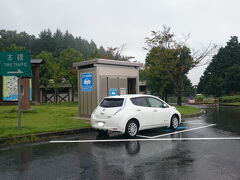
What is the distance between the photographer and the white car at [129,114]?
30.0 ft

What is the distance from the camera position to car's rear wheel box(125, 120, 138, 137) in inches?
364

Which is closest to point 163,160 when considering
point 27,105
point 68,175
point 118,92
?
point 68,175

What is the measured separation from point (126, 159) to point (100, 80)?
6.89 m

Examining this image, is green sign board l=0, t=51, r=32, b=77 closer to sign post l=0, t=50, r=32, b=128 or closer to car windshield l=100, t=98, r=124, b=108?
sign post l=0, t=50, r=32, b=128

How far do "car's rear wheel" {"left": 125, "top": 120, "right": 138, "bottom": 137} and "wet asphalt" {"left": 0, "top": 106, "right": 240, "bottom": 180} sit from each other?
286 mm

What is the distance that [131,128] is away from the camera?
30.7 feet

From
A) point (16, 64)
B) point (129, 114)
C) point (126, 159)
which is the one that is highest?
point (16, 64)

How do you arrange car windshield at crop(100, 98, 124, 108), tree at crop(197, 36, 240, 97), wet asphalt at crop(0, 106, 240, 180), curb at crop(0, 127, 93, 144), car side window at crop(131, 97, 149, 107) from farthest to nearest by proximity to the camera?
tree at crop(197, 36, 240, 97) < car side window at crop(131, 97, 149, 107) < car windshield at crop(100, 98, 124, 108) < curb at crop(0, 127, 93, 144) < wet asphalt at crop(0, 106, 240, 180)

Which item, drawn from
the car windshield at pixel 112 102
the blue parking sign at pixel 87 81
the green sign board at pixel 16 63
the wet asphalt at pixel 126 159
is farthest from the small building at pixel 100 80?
the wet asphalt at pixel 126 159

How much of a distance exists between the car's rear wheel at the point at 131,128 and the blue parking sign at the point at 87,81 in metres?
4.26

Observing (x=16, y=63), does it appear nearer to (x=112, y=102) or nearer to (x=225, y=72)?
(x=112, y=102)

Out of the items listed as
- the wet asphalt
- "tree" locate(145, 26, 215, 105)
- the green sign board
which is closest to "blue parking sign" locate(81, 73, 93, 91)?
the green sign board

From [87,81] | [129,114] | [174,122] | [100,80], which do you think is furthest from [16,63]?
[174,122]

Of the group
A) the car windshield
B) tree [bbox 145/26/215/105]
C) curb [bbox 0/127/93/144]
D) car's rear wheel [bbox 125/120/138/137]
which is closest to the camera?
curb [bbox 0/127/93/144]
